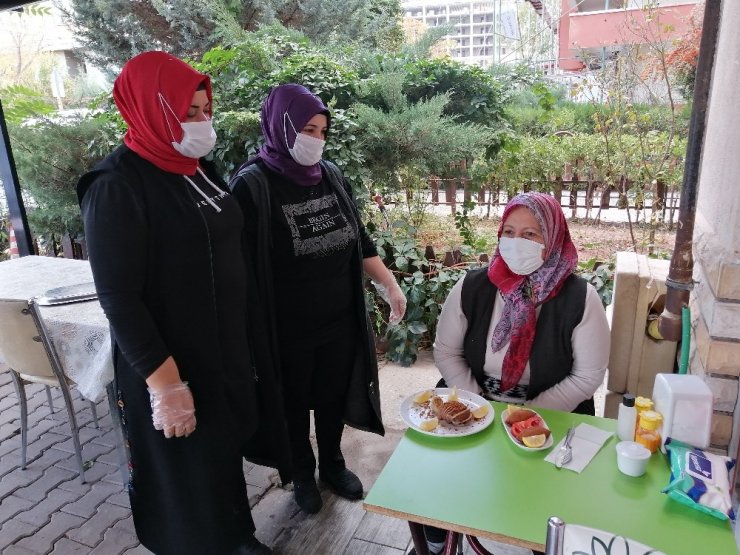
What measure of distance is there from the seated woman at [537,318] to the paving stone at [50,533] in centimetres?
165

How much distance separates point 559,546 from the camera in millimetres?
809

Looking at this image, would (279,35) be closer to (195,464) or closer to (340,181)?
(340,181)

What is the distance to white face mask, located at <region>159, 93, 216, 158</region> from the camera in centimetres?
165

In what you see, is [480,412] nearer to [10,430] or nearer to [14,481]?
[14,481]

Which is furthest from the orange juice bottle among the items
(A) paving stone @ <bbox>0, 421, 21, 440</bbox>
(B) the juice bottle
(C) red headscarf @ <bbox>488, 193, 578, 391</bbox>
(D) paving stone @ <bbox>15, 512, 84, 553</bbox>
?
(A) paving stone @ <bbox>0, 421, 21, 440</bbox>

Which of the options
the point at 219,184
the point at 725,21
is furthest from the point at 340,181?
the point at 725,21

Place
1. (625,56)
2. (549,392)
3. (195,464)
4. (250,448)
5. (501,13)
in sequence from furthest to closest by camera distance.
A: (501,13) → (625,56) → (250,448) → (549,392) → (195,464)

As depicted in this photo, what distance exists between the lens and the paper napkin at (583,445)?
139cm

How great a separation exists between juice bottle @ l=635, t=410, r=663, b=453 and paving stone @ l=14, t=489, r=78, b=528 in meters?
2.51

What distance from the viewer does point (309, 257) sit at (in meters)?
2.08

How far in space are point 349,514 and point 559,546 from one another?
1744 millimetres

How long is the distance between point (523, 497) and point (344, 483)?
1.37m

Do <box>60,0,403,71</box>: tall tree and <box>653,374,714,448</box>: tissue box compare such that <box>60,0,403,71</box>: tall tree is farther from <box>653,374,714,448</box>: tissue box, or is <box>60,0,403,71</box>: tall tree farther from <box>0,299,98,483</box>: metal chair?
<box>653,374,714,448</box>: tissue box

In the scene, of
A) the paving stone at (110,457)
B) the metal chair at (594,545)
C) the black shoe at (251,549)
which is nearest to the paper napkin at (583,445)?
the metal chair at (594,545)
